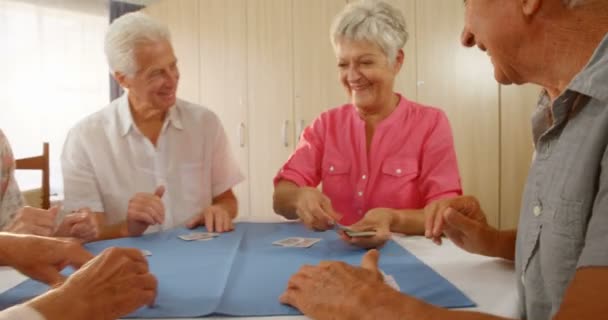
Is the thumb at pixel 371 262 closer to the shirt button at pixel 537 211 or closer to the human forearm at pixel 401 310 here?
the human forearm at pixel 401 310

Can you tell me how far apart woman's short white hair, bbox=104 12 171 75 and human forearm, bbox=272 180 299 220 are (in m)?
0.82

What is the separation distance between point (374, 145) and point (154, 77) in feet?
3.26

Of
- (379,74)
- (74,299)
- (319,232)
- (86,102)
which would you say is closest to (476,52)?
(379,74)

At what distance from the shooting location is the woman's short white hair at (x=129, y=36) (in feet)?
7.34

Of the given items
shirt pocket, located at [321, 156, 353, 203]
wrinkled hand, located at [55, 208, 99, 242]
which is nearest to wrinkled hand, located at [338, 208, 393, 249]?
shirt pocket, located at [321, 156, 353, 203]

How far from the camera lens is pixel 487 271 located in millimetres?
1333

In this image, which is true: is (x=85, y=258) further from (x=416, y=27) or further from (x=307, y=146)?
(x=416, y=27)

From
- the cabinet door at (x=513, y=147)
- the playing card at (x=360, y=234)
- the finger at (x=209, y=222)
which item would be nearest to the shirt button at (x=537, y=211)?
the playing card at (x=360, y=234)

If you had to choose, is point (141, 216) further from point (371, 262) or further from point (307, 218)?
point (371, 262)

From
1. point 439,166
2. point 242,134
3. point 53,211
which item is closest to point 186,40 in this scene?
point 242,134

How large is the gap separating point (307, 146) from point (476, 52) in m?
2.24

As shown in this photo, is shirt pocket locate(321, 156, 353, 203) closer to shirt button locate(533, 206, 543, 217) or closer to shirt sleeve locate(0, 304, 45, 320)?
shirt button locate(533, 206, 543, 217)

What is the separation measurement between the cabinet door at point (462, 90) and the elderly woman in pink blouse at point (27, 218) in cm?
305

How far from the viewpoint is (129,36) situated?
224 cm
